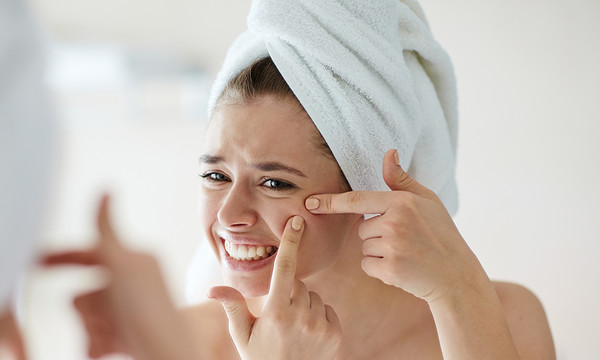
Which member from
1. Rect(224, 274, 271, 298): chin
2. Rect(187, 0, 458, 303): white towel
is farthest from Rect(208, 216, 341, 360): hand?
Rect(187, 0, 458, 303): white towel

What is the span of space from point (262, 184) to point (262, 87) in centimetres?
18

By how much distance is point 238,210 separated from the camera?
989 millimetres

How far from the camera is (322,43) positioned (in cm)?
101

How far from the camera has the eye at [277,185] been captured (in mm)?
1010

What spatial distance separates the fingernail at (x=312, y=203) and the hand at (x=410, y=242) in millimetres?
32

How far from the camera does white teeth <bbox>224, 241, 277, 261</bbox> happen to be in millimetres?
1055

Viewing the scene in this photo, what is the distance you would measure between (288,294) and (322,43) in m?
0.45

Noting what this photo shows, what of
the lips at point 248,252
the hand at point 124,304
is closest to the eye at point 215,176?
the lips at point 248,252

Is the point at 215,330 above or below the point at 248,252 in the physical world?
below

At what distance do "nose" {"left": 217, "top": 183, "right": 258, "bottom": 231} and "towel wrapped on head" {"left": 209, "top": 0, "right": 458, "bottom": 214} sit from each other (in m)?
0.18

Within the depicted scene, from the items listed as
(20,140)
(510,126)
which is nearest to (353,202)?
(20,140)

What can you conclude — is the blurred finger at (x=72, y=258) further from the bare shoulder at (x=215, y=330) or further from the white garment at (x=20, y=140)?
the bare shoulder at (x=215, y=330)

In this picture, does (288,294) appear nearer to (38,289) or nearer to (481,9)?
(38,289)

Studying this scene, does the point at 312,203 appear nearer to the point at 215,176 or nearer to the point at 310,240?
the point at 310,240
